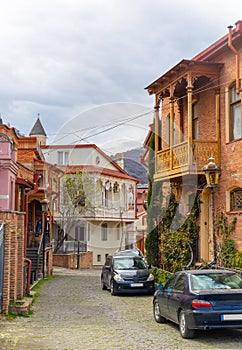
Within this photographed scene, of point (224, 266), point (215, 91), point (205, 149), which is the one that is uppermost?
point (215, 91)

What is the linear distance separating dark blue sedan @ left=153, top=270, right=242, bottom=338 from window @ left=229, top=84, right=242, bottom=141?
7.01 meters

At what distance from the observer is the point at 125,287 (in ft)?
57.5

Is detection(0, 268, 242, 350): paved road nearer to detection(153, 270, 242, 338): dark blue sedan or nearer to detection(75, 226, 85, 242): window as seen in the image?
detection(153, 270, 242, 338): dark blue sedan

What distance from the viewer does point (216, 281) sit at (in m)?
10.2

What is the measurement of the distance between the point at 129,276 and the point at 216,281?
788cm

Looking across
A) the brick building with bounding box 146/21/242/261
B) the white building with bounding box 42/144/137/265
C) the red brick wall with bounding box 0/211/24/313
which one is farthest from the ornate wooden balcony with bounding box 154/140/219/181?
the white building with bounding box 42/144/137/265

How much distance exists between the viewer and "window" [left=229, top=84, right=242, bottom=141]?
16500 millimetres

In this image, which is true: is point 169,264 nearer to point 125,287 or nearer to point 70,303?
point 125,287

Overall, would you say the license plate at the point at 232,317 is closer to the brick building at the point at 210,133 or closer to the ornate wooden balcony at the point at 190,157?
the brick building at the point at 210,133

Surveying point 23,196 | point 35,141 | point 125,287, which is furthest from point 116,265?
point 35,141

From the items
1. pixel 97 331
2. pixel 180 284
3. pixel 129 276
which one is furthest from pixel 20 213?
pixel 129 276

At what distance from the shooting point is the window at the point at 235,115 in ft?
54.1

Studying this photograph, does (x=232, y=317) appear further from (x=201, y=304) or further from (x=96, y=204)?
(x=96, y=204)

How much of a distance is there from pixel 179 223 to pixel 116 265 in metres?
3.28
